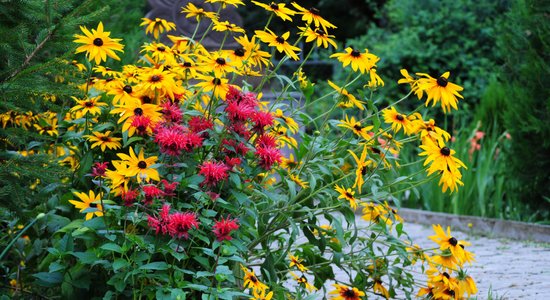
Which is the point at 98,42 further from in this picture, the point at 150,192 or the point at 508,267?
the point at 508,267

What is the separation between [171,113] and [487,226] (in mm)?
3930

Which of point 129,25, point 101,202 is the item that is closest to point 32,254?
point 101,202

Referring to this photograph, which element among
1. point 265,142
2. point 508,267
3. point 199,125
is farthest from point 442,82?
point 508,267

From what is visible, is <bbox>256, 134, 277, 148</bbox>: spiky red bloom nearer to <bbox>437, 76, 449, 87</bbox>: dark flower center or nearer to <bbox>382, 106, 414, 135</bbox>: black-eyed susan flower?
<bbox>382, 106, 414, 135</bbox>: black-eyed susan flower

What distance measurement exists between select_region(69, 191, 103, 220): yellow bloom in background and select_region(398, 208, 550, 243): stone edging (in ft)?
12.2

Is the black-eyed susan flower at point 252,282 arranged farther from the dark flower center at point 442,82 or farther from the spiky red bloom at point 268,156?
the dark flower center at point 442,82

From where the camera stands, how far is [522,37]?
6207 mm

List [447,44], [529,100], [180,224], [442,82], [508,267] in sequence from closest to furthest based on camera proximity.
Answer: [180,224] → [442,82] → [508,267] → [529,100] → [447,44]

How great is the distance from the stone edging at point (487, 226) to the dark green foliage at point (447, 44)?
301cm

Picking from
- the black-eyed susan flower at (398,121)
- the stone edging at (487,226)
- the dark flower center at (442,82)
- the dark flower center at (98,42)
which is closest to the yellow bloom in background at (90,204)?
the dark flower center at (98,42)

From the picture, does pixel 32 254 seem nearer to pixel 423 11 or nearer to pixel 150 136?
pixel 150 136

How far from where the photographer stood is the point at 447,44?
391 inches

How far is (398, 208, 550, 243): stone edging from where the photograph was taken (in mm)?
5797

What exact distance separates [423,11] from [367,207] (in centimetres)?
688
